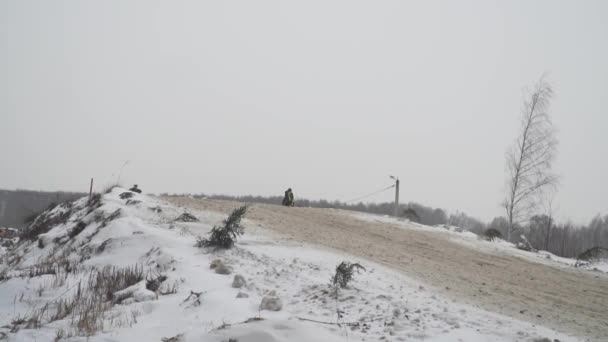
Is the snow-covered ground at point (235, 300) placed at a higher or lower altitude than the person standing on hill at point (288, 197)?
lower

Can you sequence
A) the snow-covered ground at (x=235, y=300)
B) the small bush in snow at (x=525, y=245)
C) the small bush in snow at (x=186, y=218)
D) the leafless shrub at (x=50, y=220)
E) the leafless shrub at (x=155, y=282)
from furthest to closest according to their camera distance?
the small bush in snow at (x=525, y=245) → the leafless shrub at (x=50, y=220) → the small bush in snow at (x=186, y=218) → the leafless shrub at (x=155, y=282) → the snow-covered ground at (x=235, y=300)

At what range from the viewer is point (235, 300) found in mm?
5043

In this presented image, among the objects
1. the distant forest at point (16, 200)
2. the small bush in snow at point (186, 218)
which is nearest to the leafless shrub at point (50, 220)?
the small bush in snow at point (186, 218)

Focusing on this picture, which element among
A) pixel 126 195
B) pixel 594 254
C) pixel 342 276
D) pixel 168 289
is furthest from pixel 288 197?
pixel 168 289

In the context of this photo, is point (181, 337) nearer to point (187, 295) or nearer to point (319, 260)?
point (187, 295)

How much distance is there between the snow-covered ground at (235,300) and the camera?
13.3 ft

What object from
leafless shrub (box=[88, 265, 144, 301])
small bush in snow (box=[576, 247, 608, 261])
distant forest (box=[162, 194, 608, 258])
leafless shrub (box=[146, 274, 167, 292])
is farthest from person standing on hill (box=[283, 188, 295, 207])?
leafless shrub (box=[146, 274, 167, 292])

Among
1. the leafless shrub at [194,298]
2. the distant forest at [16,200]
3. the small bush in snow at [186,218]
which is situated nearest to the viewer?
the leafless shrub at [194,298]

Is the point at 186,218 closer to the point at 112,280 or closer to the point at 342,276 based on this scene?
the point at 112,280

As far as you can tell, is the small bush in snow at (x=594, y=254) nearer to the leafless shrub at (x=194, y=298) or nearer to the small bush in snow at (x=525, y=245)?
the small bush in snow at (x=525, y=245)

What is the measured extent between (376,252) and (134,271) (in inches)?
216

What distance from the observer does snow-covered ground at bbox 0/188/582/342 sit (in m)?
4.06

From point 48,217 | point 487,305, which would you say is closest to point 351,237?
point 487,305

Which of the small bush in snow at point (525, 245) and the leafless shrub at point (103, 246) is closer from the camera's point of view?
the leafless shrub at point (103, 246)
